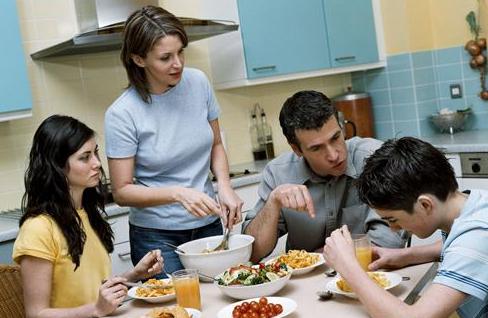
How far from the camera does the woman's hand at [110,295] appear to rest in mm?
1619

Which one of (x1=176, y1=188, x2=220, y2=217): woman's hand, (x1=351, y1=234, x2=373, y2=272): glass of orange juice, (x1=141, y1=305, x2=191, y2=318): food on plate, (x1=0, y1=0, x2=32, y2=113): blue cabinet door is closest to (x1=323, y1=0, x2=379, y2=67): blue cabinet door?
(x1=0, y1=0, x2=32, y2=113): blue cabinet door

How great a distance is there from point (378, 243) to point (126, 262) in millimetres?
1380

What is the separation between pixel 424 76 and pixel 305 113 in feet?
7.30

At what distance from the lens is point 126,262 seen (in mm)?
2959

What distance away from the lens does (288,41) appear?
3707mm

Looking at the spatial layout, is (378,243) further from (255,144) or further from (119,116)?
(255,144)

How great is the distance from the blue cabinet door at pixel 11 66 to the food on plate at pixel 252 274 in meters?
1.62

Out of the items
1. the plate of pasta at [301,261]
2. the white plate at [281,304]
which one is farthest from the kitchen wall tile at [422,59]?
the white plate at [281,304]

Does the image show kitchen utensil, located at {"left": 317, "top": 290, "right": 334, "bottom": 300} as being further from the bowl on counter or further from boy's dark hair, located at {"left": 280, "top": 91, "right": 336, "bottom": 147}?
the bowl on counter

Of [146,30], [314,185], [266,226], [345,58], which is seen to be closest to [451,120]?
[345,58]

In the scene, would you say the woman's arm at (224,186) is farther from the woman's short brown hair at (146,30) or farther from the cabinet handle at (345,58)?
the cabinet handle at (345,58)

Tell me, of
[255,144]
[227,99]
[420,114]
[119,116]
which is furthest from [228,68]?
[119,116]

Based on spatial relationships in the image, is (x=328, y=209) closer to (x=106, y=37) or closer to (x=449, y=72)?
(x=106, y=37)

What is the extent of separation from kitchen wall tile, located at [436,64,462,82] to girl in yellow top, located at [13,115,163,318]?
2.67 metres
